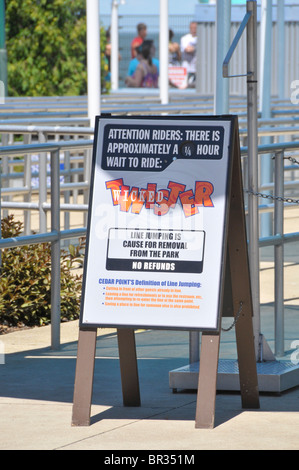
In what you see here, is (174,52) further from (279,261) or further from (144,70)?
(279,261)

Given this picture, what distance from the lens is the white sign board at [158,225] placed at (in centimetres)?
468

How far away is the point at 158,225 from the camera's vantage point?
187 inches

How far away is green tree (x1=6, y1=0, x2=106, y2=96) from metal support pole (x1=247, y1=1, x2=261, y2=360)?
19.0m

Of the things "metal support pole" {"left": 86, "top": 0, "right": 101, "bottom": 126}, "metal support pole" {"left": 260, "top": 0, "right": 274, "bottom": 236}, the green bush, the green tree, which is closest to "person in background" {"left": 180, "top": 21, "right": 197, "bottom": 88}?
the green tree

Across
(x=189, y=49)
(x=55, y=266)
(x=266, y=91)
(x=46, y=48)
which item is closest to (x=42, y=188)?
(x=55, y=266)

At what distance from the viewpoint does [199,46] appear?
930 inches

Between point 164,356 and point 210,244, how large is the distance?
1804 millimetres

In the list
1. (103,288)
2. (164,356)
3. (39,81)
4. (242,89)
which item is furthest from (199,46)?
(103,288)

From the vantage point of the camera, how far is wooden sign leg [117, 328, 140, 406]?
507cm

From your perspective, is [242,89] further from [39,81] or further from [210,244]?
[210,244]

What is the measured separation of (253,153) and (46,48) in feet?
62.7

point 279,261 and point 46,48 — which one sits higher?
point 46,48

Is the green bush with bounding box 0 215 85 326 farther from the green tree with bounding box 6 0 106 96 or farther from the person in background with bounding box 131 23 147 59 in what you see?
the person in background with bounding box 131 23 147 59
